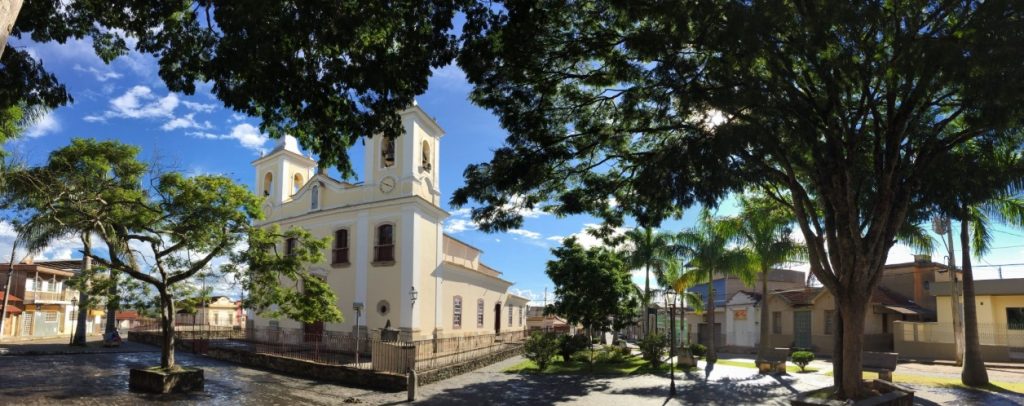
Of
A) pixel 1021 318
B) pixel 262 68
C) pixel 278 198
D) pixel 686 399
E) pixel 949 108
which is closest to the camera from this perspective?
pixel 262 68

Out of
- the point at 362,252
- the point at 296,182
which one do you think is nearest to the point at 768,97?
the point at 362,252

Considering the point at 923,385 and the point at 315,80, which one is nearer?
the point at 315,80

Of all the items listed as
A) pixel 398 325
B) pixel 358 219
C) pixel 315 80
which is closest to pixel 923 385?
pixel 315 80

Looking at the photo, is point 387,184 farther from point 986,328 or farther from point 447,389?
point 986,328

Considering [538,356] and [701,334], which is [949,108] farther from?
[701,334]

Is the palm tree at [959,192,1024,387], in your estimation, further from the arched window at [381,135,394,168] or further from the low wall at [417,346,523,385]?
the arched window at [381,135,394,168]

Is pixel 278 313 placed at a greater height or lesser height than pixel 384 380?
greater

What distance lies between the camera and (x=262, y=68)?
852 centimetres

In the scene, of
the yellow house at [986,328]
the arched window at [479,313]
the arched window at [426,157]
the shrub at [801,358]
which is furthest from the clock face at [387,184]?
the yellow house at [986,328]

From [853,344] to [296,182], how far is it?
1218 inches

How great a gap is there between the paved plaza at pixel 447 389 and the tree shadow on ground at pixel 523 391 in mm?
25

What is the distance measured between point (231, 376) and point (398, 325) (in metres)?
8.23

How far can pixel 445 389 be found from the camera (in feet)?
61.7

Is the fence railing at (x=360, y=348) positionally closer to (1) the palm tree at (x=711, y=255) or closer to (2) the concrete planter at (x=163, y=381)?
(2) the concrete planter at (x=163, y=381)
